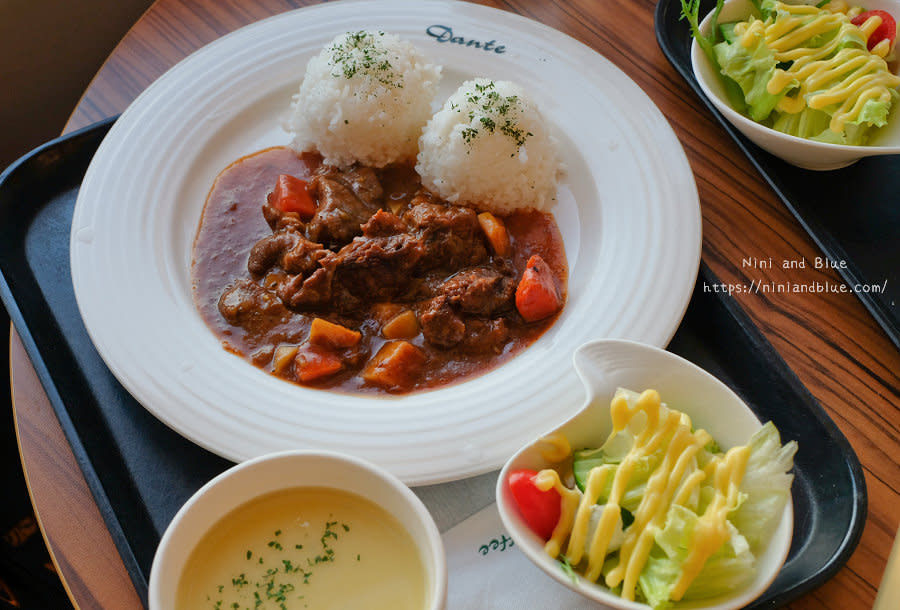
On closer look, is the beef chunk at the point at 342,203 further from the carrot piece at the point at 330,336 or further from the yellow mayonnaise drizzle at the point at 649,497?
the yellow mayonnaise drizzle at the point at 649,497

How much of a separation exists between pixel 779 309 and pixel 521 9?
1.82 m

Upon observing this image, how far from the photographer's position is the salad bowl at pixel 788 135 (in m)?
2.40

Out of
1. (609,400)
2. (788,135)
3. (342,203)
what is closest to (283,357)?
(342,203)

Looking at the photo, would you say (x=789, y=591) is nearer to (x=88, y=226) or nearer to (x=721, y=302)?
(x=721, y=302)

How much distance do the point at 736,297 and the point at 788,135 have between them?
592 millimetres

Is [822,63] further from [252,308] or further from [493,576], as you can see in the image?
[252,308]

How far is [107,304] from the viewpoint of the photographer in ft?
7.73

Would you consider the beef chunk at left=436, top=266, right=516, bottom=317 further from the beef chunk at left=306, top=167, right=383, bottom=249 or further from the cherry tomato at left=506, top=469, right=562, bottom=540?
the cherry tomato at left=506, top=469, right=562, bottom=540

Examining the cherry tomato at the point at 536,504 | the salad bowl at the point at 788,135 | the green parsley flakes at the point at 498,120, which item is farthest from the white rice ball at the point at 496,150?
the cherry tomato at the point at 536,504

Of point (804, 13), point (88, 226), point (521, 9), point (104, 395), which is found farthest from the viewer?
point (521, 9)

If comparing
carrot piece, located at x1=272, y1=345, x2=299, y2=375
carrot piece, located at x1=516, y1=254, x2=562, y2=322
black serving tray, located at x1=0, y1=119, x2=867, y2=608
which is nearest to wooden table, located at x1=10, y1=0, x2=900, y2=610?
black serving tray, located at x1=0, y1=119, x2=867, y2=608

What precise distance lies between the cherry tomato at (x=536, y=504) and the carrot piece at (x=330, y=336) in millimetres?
1022

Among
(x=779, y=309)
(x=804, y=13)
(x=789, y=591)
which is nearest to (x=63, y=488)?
(x=789, y=591)

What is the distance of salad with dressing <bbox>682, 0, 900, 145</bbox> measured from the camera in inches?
98.0
